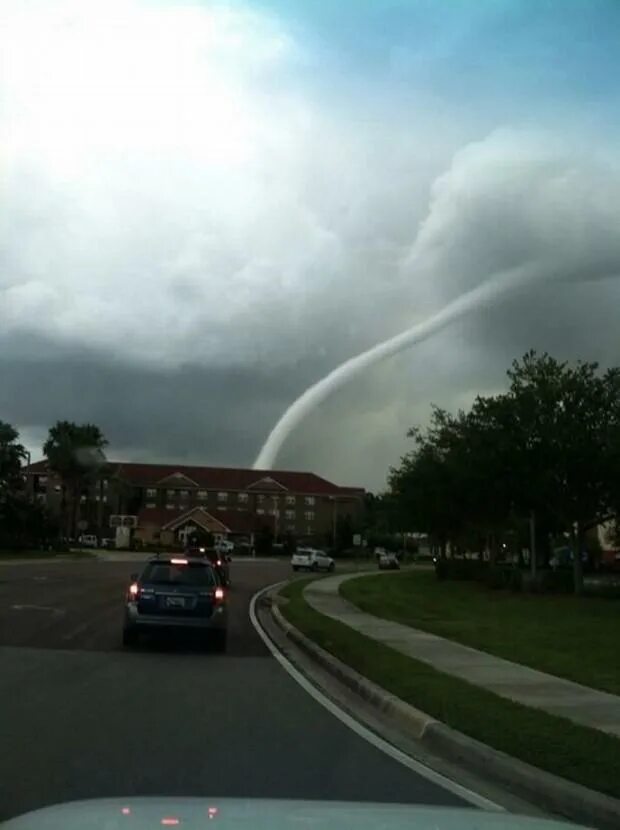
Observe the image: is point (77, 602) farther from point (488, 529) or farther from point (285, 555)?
point (285, 555)

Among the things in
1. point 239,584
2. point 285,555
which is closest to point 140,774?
point 239,584

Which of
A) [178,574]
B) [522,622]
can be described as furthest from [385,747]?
[522,622]

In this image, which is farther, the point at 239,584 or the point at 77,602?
the point at 239,584

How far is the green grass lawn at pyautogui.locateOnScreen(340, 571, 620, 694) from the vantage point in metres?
17.7

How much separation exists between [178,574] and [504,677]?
6.56 meters

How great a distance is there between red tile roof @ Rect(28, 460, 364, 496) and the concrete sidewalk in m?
126

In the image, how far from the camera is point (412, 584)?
5159 centimetres

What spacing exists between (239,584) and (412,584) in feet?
28.2

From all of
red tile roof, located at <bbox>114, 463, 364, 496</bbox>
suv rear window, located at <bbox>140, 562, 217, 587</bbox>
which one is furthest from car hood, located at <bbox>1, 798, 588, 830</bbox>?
red tile roof, located at <bbox>114, 463, 364, 496</bbox>

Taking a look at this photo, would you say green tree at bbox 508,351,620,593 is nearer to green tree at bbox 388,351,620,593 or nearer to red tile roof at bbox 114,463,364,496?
green tree at bbox 388,351,620,593

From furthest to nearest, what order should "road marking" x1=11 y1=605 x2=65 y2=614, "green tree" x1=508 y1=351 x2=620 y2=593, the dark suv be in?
"green tree" x1=508 y1=351 x2=620 y2=593, "road marking" x1=11 y1=605 x2=65 y2=614, the dark suv

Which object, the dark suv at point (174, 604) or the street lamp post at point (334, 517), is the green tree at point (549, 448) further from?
the street lamp post at point (334, 517)

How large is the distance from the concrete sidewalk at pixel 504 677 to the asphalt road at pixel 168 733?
234 cm

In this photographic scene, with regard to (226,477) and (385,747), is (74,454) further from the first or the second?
(385,747)
